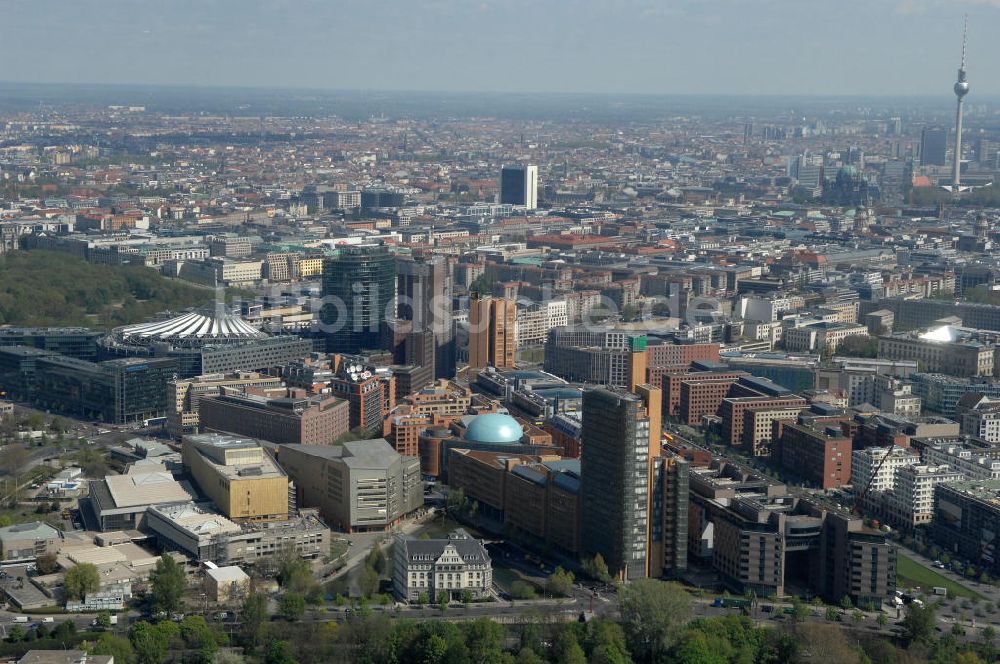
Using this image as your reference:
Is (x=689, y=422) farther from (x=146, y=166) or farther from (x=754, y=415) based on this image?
(x=146, y=166)

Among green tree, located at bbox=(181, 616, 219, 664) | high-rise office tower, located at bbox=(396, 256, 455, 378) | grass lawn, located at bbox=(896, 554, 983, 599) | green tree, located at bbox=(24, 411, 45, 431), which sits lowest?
green tree, located at bbox=(24, 411, 45, 431)

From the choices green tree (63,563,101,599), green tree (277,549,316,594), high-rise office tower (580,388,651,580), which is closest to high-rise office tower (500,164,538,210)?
high-rise office tower (580,388,651,580)

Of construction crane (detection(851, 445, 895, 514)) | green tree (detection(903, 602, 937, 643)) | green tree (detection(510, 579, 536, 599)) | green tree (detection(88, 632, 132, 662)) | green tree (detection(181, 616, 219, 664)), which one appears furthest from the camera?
construction crane (detection(851, 445, 895, 514))

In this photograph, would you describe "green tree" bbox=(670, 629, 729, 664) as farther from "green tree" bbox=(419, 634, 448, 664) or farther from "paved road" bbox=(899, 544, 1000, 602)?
"paved road" bbox=(899, 544, 1000, 602)

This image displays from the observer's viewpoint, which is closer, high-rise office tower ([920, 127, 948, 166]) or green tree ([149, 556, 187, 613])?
green tree ([149, 556, 187, 613])

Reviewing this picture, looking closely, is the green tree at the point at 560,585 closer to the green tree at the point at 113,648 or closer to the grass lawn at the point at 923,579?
the grass lawn at the point at 923,579

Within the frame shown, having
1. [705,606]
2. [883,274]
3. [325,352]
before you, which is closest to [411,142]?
[883,274]

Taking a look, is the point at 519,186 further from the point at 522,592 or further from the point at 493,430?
the point at 522,592
